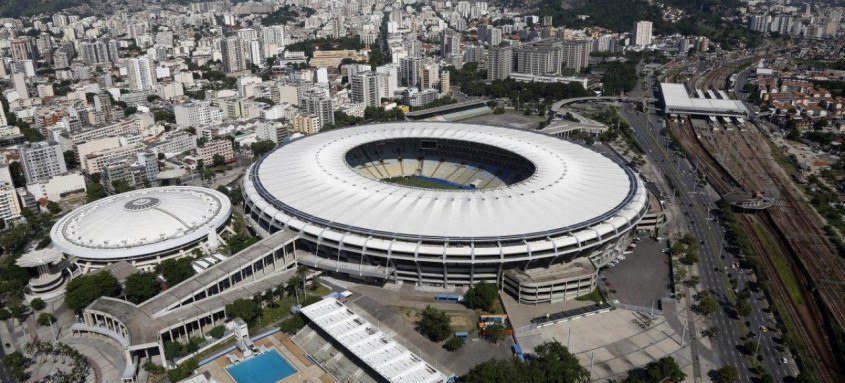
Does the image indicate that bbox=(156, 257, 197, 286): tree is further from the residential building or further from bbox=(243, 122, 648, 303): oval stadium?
the residential building


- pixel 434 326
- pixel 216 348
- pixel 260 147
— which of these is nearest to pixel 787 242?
pixel 434 326

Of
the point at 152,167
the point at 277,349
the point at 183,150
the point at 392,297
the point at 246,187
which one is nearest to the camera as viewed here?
the point at 277,349

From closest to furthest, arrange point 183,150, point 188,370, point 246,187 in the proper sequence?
point 188,370, point 246,187, point 183,150

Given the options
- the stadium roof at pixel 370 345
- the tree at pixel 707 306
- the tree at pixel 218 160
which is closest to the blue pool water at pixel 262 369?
the stadium roof at pixel 370 345

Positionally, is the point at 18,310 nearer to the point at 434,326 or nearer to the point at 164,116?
the point at 434,326

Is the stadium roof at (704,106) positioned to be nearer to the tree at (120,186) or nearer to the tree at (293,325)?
the tree at (293,325)

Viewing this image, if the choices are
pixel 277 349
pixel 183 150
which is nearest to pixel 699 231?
pixel 277 349

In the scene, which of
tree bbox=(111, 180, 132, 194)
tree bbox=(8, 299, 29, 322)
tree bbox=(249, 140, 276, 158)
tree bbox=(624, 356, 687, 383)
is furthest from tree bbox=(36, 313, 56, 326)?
tree bbox=(249, 140, 276, 158)

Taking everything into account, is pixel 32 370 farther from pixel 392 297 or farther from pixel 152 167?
pixel 152 167
